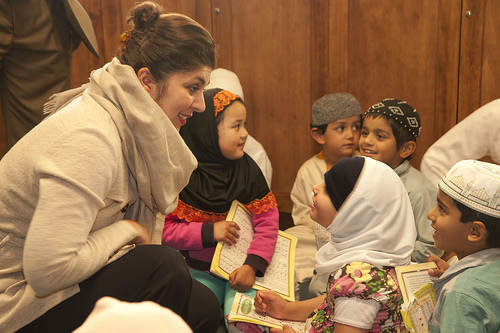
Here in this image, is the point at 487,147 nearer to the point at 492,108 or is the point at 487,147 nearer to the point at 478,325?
the point at 492,108

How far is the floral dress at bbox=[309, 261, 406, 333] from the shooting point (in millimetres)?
1277

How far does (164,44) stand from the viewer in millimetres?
1343

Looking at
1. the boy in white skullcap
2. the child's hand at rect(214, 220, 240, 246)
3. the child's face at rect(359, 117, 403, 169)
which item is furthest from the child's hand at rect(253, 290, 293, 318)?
the boy in white skullcap

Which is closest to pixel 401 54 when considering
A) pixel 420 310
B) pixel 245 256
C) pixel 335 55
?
pixel 335 55

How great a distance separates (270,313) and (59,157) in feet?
2.91

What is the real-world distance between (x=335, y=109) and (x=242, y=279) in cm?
114

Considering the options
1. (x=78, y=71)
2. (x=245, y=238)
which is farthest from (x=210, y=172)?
(x=78, y=71)

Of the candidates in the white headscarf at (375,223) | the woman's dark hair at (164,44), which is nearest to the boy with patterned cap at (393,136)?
the white headscarf at (375,223)

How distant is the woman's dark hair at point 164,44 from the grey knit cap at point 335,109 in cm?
128

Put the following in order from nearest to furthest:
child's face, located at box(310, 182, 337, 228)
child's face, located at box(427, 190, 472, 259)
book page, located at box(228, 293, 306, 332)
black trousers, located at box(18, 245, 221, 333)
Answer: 1. black trousers, located at box(18, 245, 221, 333)
2. child's face, located at box(427, 190, 472, 259)
3. child's face, located at box(310, 182, 337, 228)
4. book page, located at box(228, 293, 306, 332)

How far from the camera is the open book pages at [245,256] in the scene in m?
1.81

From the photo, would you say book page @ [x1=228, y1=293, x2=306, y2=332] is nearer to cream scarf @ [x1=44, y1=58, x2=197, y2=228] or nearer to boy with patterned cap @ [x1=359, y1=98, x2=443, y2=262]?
cream scarf @ [x1=44, y1=58, x2=197, y2=228]

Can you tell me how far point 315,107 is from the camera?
2670mm

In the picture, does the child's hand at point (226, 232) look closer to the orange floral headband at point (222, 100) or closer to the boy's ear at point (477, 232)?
the orange floral headband at point (222, 100)
